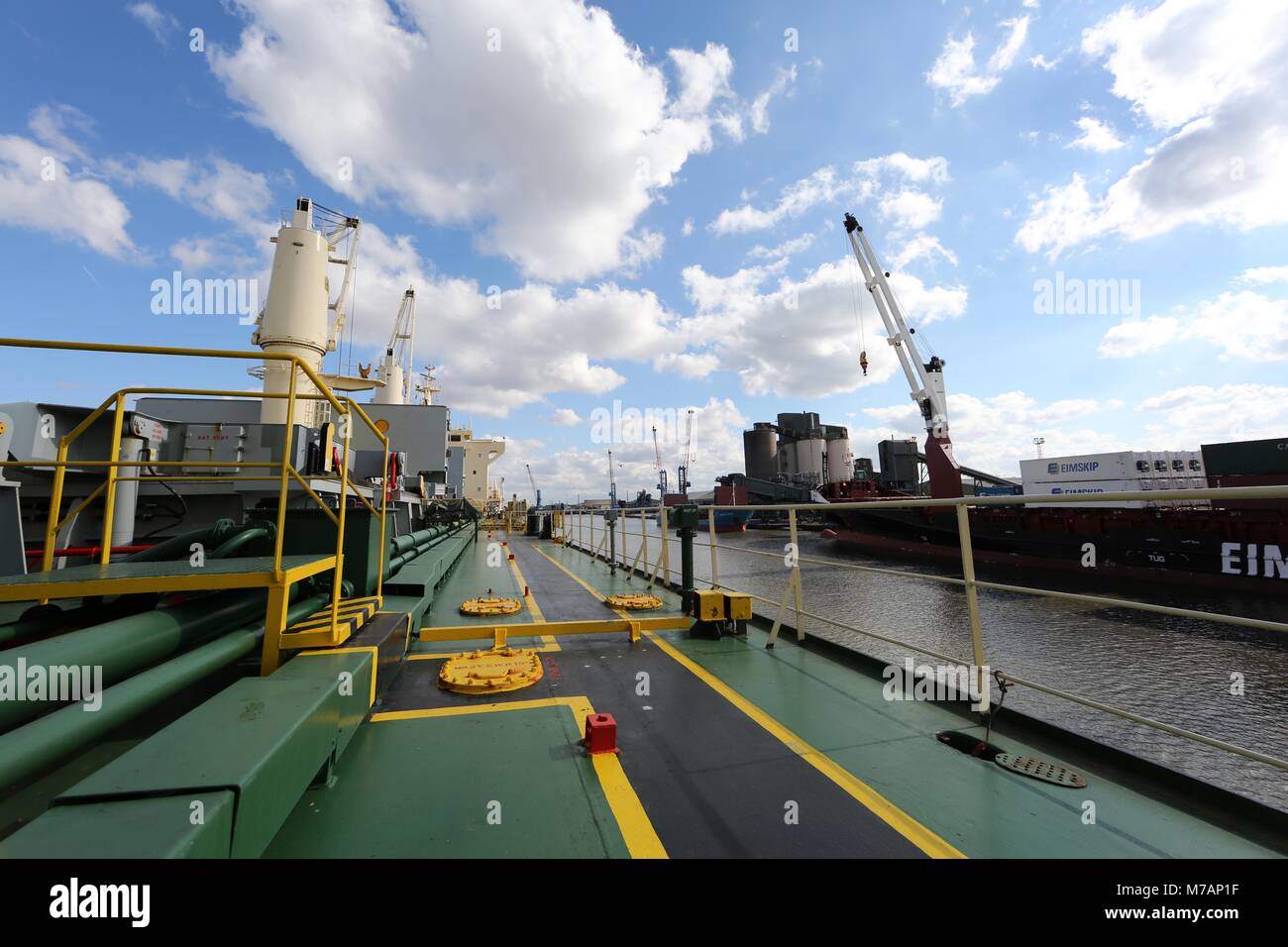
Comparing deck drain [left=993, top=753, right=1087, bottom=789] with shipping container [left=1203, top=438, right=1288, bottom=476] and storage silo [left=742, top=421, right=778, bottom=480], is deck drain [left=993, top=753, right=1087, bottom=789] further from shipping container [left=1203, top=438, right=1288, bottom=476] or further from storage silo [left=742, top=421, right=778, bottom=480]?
storage silo [left=742, top=421, right=778, bottom=480]

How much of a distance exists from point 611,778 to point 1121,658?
1320cm

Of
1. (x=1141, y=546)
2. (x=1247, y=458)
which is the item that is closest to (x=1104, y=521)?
(x=1141, y=546)

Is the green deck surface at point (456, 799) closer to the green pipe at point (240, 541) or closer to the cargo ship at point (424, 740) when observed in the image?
the cargo ship at point (424, 740)

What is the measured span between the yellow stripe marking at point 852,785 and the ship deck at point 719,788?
10mm

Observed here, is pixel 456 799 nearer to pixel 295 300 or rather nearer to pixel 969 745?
pixel 969 745

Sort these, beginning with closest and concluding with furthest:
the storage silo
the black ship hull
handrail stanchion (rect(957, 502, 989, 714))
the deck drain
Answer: the deck drain, handrail stanchion (rect(957, 502, 989, 714)), the black ship hull, the storage silo

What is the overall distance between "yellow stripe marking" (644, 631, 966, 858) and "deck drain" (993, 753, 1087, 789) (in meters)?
0.81

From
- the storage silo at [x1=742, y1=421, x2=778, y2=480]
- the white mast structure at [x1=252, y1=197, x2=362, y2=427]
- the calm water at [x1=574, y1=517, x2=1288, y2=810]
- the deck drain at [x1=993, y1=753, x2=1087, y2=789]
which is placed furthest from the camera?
the storage silo at [x1=742, y1=421, x2=778, y2=480]

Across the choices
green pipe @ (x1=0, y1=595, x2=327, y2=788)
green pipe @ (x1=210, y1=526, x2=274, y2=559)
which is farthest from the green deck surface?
green pipe @ (x1=210, y1=526, x2=274, y2=559)

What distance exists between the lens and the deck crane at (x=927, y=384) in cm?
2916

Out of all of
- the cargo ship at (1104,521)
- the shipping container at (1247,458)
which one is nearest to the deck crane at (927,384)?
the cargo ship at (1104,521)

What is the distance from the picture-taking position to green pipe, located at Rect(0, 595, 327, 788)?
146cm

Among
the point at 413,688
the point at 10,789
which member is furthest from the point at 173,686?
the point at 413,688
